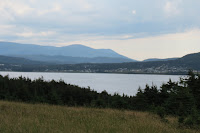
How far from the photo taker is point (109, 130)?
8.99 metres

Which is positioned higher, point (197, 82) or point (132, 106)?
point (197, 82)

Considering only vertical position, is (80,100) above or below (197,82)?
below

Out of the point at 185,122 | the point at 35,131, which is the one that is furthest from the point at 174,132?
the point at 35,131

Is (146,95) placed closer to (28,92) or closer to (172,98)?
(172,98)

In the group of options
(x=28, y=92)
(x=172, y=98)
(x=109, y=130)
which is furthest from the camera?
(x=28, y=92)

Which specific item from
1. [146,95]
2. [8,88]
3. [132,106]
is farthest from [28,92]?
[146,95]

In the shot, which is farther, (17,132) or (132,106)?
(132,106)

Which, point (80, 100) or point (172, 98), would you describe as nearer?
point (172, 98)

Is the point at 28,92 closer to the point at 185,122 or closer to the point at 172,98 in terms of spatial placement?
the point at 172,98

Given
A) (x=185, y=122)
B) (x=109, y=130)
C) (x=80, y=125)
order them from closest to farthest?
(x=109, y=130) → (x=80, y=125) → (x=185, y=122)

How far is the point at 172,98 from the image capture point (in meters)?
21.0

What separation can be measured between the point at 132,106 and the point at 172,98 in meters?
5.18

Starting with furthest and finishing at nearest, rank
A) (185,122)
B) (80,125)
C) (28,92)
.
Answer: (28,92)
(185,122)
(80,125)

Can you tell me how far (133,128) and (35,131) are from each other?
3.41 metres
